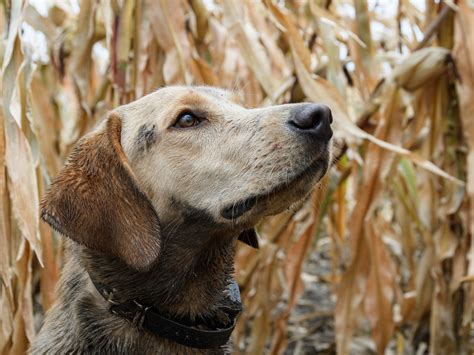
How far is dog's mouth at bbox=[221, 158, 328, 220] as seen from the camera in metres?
2.17

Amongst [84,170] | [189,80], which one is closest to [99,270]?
[84,170]

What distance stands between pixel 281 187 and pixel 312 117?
0.71 feet

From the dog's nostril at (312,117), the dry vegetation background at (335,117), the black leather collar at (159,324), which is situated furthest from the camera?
the dry vegetation background at (335,117)

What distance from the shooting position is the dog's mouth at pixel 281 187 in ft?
7.11

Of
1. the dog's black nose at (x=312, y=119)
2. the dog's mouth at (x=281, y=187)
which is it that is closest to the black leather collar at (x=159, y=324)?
the dog's mouth at (x=281, y=187)

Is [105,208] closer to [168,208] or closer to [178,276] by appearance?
[168,208]

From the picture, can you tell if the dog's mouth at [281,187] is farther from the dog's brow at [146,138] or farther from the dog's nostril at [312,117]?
the dog's brow at [146,138]

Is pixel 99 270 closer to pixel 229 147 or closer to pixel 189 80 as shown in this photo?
pixel 229 147

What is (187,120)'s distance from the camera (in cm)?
243

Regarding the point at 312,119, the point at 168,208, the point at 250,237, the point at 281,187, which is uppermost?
the point at 312,119

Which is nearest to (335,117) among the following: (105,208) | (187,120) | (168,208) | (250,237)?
(250,237)

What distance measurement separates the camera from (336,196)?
401 cm

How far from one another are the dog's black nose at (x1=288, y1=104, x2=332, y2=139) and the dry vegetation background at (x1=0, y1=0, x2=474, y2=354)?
70 cm

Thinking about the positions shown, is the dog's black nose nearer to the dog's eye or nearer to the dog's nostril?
the dog's nostril
